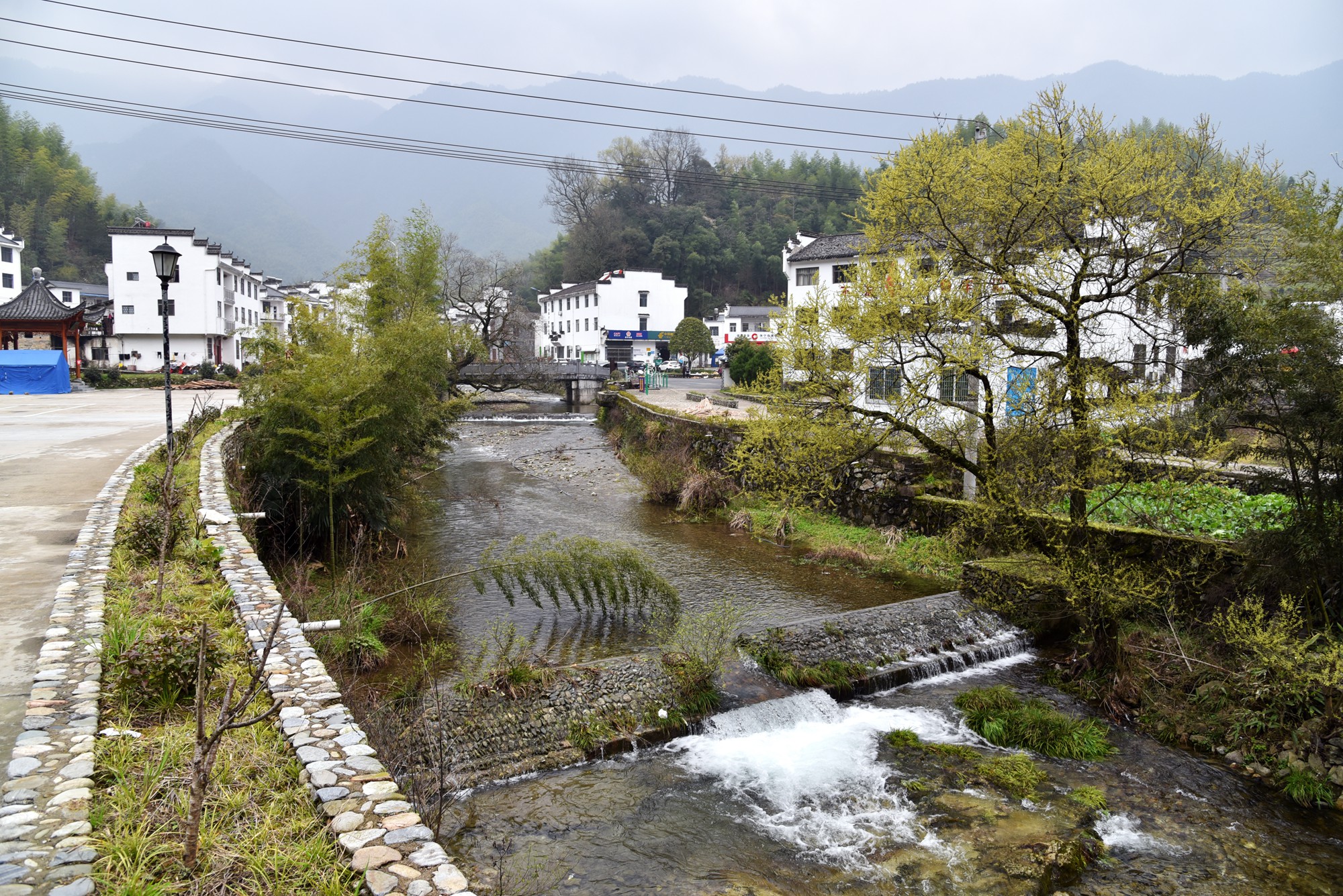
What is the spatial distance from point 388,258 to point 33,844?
16.3 metres

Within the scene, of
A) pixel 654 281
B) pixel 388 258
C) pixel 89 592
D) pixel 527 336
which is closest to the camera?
pixel 89 592

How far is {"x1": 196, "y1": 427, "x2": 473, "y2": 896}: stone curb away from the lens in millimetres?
4383

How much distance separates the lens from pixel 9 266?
182ft

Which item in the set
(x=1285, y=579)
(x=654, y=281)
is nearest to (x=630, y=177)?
(x=654, y=281)

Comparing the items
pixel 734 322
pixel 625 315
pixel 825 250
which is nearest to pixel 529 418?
pixel 825 250

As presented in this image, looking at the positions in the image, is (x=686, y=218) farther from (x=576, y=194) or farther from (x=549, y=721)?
(x=549, y=721)

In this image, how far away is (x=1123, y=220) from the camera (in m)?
9.62

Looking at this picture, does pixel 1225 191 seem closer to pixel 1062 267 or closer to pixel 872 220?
pixel 1062 267

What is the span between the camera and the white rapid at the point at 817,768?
736 cm

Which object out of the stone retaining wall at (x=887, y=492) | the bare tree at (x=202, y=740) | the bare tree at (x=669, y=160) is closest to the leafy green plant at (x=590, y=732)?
the bare tree at (x=202, y=740)

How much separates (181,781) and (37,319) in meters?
48.9

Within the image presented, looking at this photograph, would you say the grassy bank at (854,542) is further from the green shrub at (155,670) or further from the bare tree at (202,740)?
the bare tree at (202,740)

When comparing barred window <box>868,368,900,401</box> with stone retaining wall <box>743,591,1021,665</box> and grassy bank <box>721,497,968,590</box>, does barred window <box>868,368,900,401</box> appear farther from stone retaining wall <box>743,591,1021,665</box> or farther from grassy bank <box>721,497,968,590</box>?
stone retaining wall <box>743,591,1021,665</box>

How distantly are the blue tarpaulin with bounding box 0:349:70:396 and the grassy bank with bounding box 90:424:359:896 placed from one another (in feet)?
122
